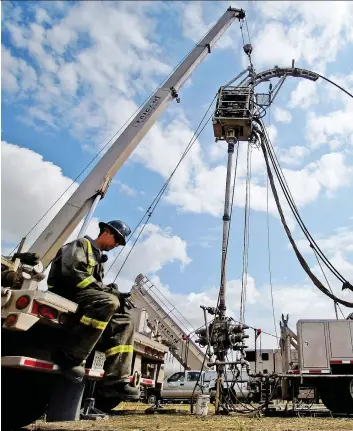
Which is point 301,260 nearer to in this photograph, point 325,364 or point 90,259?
point 325,364

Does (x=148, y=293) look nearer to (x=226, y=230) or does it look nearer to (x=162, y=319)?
(x=162, y=319)

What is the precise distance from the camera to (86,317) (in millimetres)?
3432

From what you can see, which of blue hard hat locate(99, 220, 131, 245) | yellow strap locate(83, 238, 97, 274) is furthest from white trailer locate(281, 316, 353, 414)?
yellow strap locate(83, 238, 97, 274)

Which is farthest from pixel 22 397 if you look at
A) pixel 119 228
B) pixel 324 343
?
pixel 324 343

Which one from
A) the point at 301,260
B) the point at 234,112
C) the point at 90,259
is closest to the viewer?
the point at 90,259

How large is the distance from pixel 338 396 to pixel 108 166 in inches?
296

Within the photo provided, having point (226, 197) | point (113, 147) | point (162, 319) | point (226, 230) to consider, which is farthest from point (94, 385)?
point (162, 319)

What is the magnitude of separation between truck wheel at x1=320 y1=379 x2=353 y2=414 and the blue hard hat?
752 centimetres

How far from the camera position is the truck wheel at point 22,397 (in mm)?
3759

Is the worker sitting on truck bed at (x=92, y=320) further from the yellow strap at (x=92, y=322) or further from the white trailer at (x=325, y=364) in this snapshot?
the white trailer at (x=325, y=364)

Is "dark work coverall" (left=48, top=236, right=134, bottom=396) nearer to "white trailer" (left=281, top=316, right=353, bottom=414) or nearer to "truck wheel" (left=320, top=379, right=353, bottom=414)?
"white trailer" (left=281, top=316, right=353, bottom=414)

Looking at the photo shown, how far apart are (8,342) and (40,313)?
453mm

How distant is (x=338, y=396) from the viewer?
9.58 m

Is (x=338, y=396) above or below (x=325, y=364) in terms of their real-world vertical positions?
below
